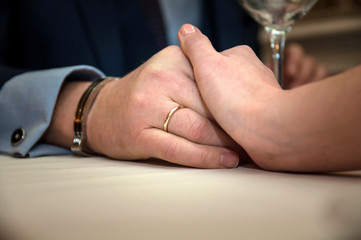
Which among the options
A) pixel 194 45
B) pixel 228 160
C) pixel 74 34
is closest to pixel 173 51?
pixel 194 45

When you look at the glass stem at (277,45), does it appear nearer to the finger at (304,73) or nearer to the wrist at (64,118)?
the wrist at (64,118)

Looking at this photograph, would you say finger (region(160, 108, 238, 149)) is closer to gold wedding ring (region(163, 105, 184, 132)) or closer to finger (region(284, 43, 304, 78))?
gold wedding ring (region(163, 105, 184, 132))

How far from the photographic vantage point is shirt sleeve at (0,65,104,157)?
0.44m

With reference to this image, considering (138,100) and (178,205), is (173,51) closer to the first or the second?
(138,100)

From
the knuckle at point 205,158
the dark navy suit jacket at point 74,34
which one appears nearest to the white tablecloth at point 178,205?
the knuckle at point 205,158

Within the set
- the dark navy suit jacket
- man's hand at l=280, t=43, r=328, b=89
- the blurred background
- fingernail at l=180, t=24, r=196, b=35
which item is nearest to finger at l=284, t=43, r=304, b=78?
man's hand at l=280, t=43, r=328, b=89

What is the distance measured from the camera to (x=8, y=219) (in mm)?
193

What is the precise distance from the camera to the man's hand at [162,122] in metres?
0.34

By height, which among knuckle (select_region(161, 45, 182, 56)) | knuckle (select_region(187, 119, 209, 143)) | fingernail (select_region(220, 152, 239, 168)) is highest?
knuckle (select_region(161, 45, 182, 56))

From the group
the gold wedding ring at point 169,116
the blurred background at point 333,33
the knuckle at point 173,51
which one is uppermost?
the knuckle at point 173,51

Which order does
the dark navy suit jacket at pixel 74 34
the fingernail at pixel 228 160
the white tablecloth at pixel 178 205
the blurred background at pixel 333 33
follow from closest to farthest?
the white tablecloth at pixel 178 205, the fingernail at pixel 228 160, the dark navy suit jacket at pixel 74 34, the blurred background at pixel 333 33

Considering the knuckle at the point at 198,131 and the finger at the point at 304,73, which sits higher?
the knuckle at the point at 198,131

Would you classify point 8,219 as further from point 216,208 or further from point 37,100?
point 37,100

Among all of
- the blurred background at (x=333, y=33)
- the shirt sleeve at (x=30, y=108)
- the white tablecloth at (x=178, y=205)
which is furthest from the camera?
the blurred background at (x=333, y=33)
